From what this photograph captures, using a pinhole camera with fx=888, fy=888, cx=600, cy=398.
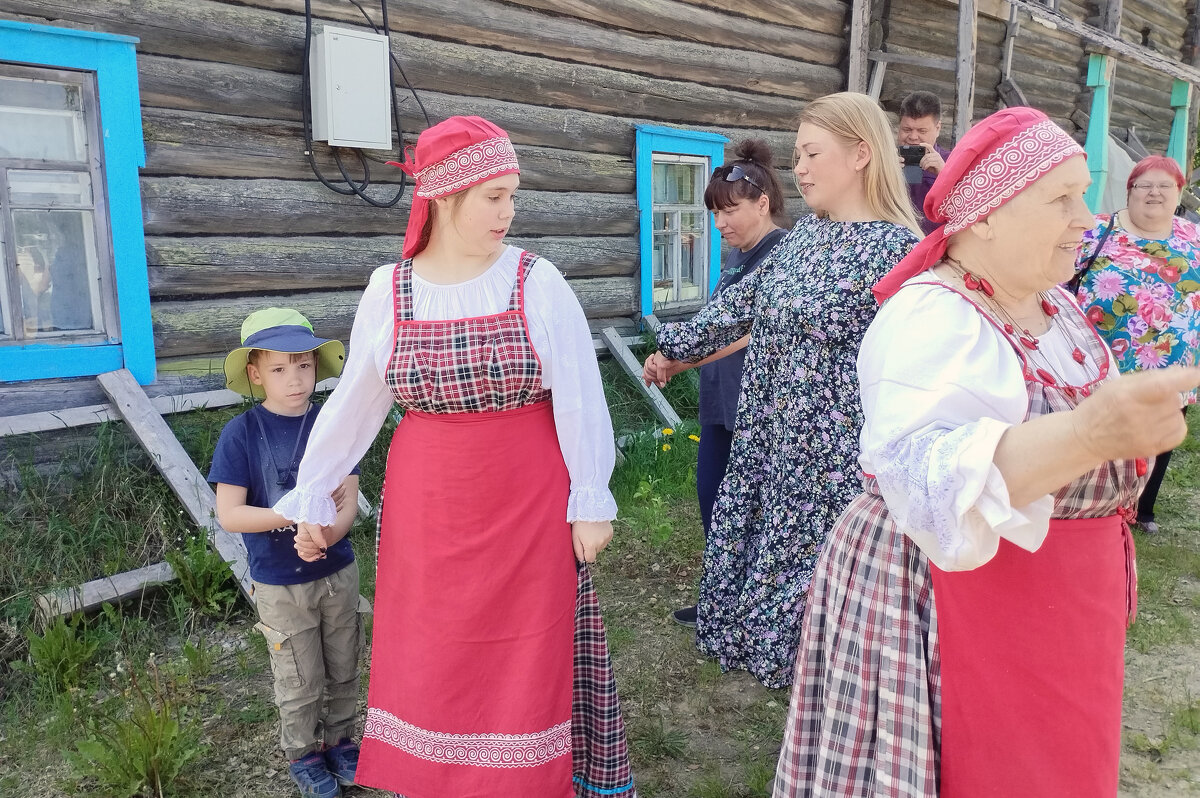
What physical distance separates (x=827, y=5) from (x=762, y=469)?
6.38 metres

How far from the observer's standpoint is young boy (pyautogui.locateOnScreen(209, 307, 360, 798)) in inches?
98.2

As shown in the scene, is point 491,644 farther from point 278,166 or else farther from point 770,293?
point 278,166

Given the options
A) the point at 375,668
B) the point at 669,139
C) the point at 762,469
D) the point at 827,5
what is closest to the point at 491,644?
the point at 375,668

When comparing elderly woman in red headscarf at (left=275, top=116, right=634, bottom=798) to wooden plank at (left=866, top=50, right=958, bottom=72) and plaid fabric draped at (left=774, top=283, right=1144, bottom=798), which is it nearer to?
plaid fabric draped at (left=774, top=283, right=1144, bottom=798)

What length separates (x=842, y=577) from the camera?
1.72 metres

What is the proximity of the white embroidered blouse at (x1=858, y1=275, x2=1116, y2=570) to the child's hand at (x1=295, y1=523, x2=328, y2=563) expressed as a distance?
145 centimetres

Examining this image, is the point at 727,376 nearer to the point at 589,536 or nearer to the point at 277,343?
the point at 589,536

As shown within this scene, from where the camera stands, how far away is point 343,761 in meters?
2.69

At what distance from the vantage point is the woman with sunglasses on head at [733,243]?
143 inches

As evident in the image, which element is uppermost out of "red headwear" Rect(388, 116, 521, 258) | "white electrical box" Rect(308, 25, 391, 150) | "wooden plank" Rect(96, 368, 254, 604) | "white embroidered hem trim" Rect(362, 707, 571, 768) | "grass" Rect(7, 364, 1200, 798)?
"white electrical box" Rect(308, 25, 391, 150)

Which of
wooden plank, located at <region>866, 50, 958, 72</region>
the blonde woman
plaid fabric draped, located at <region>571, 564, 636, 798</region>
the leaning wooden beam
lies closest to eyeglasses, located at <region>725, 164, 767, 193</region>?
the blonde woman

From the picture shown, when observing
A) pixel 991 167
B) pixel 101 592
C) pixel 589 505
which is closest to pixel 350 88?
pixel 101 592

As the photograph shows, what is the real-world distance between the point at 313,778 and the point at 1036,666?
205 centimetres

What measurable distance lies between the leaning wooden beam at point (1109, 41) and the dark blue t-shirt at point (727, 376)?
6.57 meters
